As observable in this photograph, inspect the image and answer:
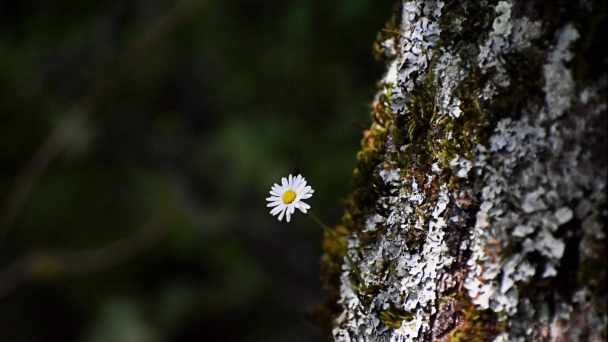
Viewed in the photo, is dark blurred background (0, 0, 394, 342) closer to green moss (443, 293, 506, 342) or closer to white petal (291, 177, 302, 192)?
white petal (291, 177, 302, 192)

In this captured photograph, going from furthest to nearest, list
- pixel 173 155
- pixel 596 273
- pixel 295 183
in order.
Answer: pixel 173 155 → pixel 295 183 → pixel 596 273

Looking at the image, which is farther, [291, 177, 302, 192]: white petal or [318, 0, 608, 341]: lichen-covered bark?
[291, 177, 302, 192]: white petal

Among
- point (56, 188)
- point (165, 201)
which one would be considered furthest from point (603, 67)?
point (56, 188)

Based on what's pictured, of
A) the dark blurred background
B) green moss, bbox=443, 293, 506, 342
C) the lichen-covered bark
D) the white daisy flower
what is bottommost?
green moss, bbox=443, 293, 506, 342

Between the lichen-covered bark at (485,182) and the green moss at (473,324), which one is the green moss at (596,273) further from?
the green moss at (473,324)

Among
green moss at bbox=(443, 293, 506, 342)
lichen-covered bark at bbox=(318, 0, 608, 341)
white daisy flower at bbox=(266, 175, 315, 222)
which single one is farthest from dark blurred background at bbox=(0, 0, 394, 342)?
green moss at bbox=(443, 293, 506, 342)

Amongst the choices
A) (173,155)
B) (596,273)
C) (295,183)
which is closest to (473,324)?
(596,273)

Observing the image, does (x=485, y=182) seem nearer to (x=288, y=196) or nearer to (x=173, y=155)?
(x=288, y=196)

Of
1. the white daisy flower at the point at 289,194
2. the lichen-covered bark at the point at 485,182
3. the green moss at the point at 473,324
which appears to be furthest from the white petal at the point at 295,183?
the green moss at the point at 473,324
